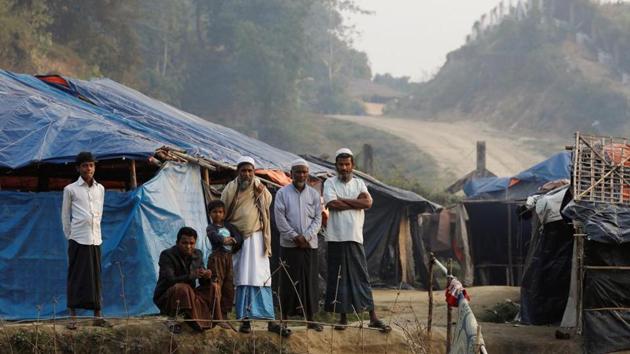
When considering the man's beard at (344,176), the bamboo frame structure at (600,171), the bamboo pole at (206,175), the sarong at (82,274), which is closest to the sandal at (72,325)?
the sarong at (82,274)

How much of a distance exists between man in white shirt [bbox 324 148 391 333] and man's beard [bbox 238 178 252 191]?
0.73 metres

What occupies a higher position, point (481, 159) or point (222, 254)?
point (481, 159)

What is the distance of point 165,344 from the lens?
870 cm

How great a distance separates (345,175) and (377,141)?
35280mm

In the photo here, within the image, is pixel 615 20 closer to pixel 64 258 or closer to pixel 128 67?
pixel 128 67

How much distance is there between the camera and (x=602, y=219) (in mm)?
9609

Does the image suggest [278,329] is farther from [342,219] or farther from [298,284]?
[342,219]

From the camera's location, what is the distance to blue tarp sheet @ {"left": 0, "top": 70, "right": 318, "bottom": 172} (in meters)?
10.6

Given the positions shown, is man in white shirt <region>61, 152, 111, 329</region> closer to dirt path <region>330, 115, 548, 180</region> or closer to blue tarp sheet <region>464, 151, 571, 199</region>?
blue tarp sheet <region>464, 151, 571, 199</region>

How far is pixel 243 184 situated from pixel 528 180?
12.8 metres

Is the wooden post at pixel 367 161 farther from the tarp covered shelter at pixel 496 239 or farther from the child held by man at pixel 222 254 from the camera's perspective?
the child held by man at pixel 222 254

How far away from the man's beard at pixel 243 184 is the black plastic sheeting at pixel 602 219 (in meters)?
2.92

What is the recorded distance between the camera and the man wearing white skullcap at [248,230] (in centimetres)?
933

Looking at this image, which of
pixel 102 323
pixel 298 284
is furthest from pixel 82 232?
pixel 298 284
